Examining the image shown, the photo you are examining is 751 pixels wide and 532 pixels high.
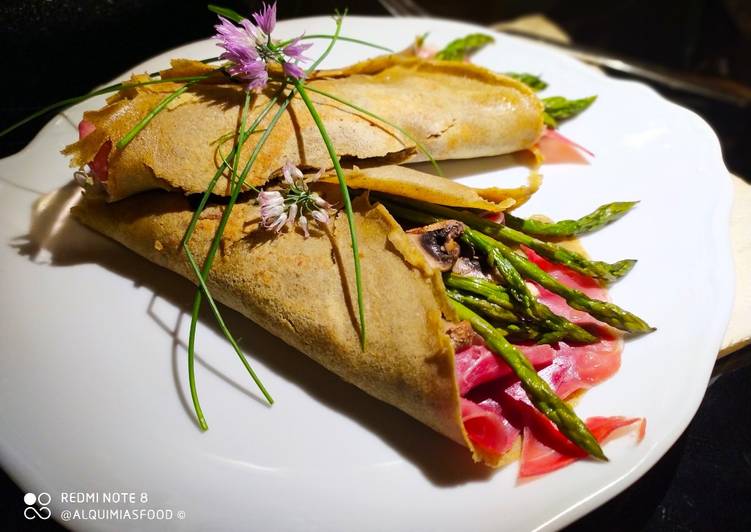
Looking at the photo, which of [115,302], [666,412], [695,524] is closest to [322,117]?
[115,302]

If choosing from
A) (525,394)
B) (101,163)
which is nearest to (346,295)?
(525,394)

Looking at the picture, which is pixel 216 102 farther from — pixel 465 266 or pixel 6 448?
pixel 6 448

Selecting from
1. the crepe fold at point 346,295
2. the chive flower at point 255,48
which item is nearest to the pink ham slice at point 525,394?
the crepe fold at point 346,295

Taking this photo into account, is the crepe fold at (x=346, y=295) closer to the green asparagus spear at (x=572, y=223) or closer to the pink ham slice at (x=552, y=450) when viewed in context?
the pink ham slice at (x=552, y=450)

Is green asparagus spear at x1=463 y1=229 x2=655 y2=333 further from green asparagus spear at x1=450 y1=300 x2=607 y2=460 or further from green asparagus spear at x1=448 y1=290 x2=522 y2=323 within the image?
green asparagus spear at x1=450 y1=300 x2=607 y2=460

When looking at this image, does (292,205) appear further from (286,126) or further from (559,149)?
(559,149)

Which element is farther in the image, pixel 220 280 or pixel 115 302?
pixel 115 302
